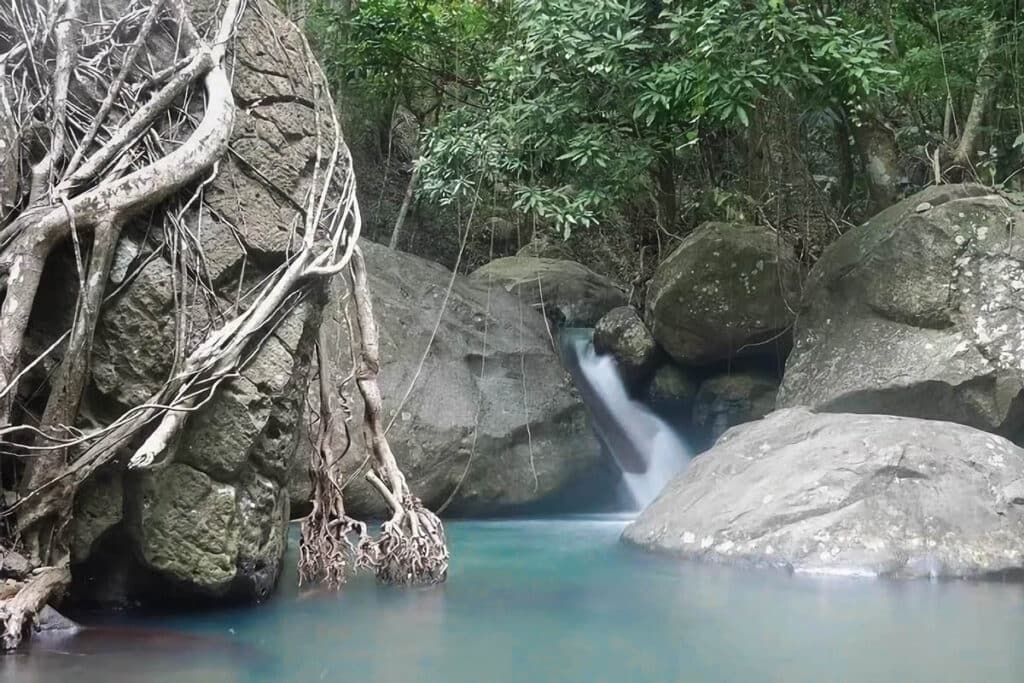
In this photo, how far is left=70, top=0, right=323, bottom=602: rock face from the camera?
14.7 ft

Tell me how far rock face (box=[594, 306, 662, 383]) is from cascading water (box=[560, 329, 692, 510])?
8 cm

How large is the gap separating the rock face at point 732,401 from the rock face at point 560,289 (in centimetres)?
136

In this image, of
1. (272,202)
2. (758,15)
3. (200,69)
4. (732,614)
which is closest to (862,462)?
(732,614)

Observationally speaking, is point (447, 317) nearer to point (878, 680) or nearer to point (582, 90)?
point (582, 90)

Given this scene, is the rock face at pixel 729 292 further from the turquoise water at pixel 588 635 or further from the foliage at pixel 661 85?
the turquoise water at pixel 588 635

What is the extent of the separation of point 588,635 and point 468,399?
3810 mm

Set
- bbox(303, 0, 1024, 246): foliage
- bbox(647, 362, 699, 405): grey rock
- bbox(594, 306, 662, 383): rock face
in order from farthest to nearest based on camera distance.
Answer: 1. bbox(647, 362, 699, 405): grey rock
2. bbox(594, 306, 662, 383): rock face
3. bbox(303, 0, 1024, 246): foliage

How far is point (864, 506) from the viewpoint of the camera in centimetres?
584

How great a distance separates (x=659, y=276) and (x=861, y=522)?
4.10 meters

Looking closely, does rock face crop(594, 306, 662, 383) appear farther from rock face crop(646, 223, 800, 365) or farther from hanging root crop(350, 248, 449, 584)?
hanging root crop(350, 248, 449, 584)

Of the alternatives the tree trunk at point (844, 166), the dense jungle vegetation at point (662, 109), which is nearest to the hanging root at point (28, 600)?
the dense jungle vegetation at point (662, 109)

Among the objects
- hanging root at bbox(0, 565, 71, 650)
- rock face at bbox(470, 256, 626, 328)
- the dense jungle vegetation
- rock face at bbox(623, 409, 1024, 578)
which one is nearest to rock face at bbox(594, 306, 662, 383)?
rock face at bbox(470, 256, 626, 328)

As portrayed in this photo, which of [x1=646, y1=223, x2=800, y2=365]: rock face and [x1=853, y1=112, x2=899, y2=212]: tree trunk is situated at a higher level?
[x1=853, y1=112, x2=899, y2=212]: tree trunk

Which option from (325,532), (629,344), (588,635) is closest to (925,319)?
(629,344)
